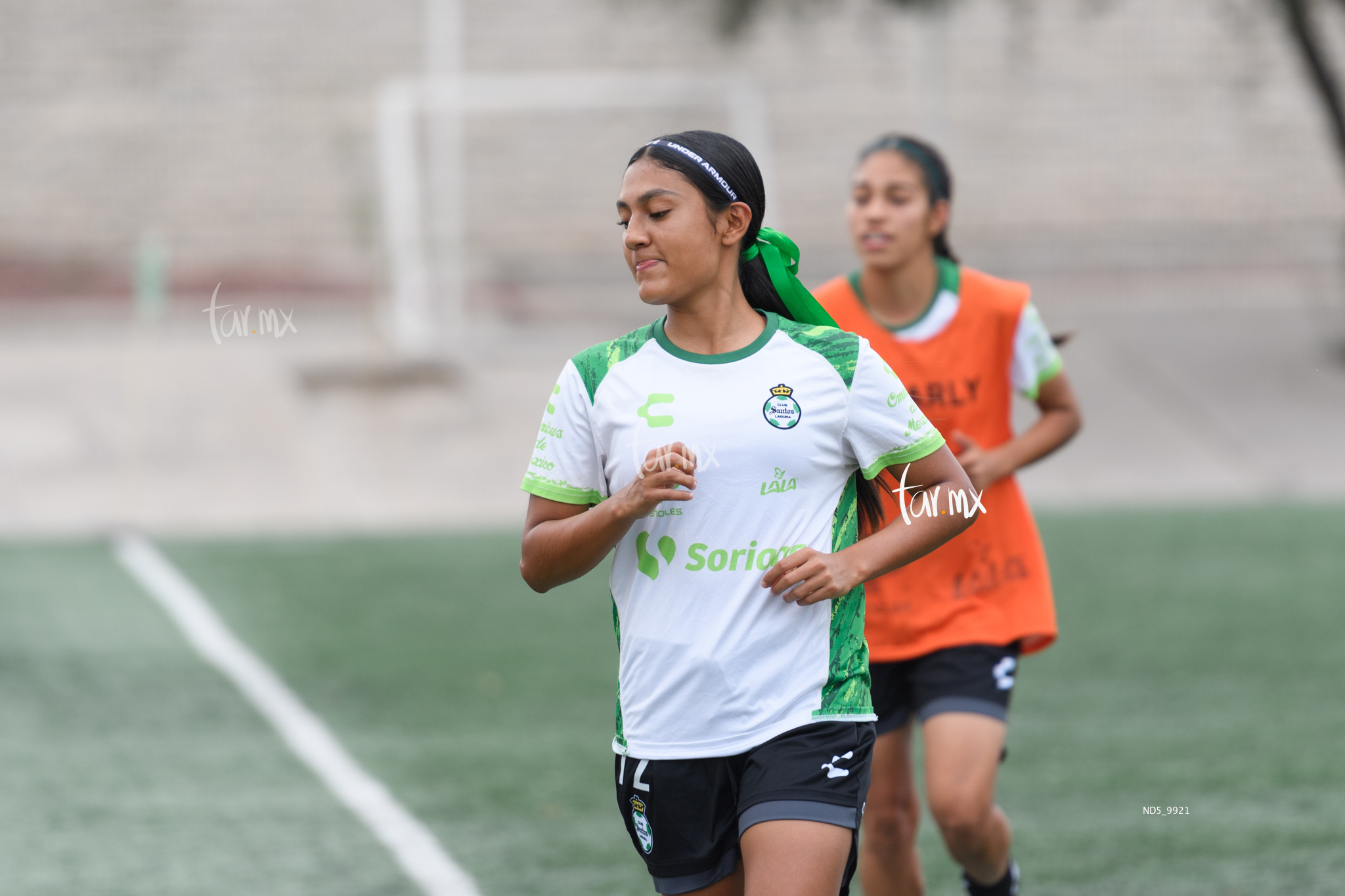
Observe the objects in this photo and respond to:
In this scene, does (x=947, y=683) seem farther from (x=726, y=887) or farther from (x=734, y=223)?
(x=734, y=223)

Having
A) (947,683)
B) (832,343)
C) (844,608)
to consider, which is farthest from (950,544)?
(832,343)

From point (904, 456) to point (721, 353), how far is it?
41 centimetres

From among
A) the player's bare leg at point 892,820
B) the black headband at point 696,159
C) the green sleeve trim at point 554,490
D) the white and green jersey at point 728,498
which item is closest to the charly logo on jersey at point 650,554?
the white and green jersey at point 728,498

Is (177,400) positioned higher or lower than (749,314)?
higher

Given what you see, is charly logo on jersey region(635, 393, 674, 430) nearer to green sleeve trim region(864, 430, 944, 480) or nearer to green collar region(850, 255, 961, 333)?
green sleeve trim region(864, 430, 944, 480)

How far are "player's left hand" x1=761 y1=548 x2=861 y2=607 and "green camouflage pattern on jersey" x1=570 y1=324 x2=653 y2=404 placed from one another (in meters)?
0.49

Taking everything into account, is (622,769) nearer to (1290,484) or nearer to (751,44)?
(1290,484)

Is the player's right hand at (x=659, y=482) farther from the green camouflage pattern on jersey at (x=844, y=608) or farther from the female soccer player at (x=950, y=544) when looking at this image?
the female soccer player at (x=950, y=544)

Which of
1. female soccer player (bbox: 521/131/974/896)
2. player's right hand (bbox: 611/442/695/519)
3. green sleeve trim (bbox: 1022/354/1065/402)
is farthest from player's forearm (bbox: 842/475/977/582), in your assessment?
green sleeve trim (bbox: 1022/354/1065/402)

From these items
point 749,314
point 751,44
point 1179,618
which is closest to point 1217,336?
point 751,44

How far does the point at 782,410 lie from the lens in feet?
9.68

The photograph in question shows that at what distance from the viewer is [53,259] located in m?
20.3

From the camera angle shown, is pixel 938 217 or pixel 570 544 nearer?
pixel 570 544

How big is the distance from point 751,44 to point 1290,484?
962 centimetres
